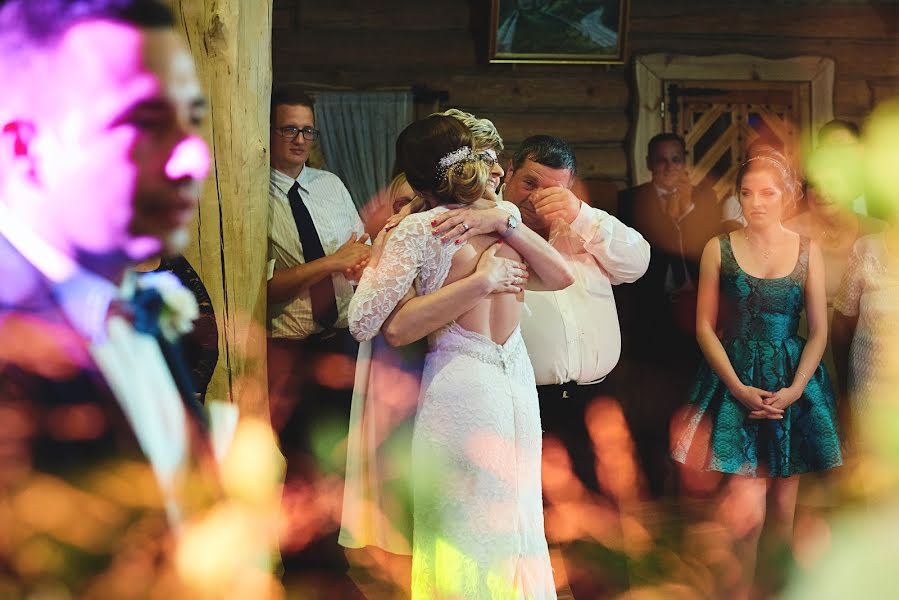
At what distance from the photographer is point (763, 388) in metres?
3.05

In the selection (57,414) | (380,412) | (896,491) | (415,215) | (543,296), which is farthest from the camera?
(896,491)

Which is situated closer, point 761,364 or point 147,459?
point 147,459

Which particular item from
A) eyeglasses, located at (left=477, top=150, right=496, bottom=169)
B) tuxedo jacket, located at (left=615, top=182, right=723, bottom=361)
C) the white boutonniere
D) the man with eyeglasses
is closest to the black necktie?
the man with eyeglasses

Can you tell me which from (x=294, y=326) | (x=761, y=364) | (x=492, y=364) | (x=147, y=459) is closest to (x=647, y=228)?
(x=761, y=364)

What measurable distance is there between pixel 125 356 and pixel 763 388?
8.74 ft

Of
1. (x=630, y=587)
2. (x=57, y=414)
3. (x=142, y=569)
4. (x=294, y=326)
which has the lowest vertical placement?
(x=630, y=587)

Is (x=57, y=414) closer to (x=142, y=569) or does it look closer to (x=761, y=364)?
(x=142, y=569)

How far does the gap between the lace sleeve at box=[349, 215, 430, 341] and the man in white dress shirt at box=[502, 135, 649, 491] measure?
2.09ft

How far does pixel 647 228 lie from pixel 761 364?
4.14ft

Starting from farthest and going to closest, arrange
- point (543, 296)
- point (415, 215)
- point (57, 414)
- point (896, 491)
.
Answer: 1. point (896, 491)
2. point (543, 296)
3. point (415, 215)
4. point (57, 414)

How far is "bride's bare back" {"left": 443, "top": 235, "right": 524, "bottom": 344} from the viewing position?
7.27 feet

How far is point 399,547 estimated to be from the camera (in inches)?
96.3

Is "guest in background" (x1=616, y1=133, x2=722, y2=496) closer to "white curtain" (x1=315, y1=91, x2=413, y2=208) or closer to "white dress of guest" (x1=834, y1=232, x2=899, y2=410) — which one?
"white dress of guest" (x1=834, y1=232, x2=899, y2=410)

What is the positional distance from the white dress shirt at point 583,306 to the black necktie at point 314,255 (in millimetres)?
664
